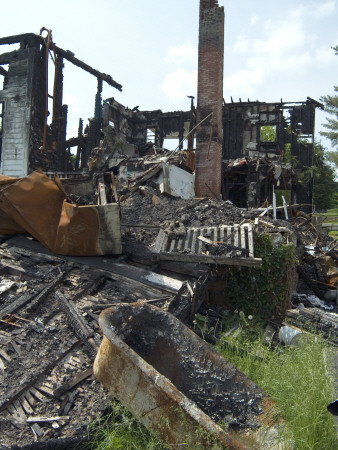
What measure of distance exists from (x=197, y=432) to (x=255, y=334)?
3.17 meters

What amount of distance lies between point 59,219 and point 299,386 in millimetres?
4118

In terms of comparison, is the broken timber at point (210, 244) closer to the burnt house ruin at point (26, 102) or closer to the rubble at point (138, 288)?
the rubble at point (138, 288)

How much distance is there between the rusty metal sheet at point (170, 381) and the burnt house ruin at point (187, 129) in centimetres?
749

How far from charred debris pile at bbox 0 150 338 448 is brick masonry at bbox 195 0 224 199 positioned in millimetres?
3602

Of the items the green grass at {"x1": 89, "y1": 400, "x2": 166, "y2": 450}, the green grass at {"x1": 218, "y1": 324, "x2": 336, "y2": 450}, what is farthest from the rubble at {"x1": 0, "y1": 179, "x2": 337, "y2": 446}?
the green grass at {"x1": 218, "y1": 324, "x2": 336, "y2": 450}

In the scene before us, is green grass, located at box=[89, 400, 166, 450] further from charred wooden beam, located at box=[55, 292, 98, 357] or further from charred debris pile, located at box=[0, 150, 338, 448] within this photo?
charred wooden beam, located at box=[55, 292, 98, 357]

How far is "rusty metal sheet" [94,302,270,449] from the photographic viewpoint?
3039mm

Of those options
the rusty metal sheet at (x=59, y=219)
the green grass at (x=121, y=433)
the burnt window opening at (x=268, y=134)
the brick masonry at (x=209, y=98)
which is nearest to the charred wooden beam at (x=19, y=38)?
the brick masonry at (x=209, y=98)

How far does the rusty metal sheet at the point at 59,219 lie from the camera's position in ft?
19.4

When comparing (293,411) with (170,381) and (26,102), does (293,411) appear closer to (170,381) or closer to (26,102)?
(170,381)

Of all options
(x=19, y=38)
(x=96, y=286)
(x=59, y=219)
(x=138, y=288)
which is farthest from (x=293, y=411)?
(x=19, y=38)

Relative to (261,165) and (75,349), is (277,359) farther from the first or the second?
(261,165)

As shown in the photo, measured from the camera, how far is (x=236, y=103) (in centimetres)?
2459

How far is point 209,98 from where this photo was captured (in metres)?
12.0
